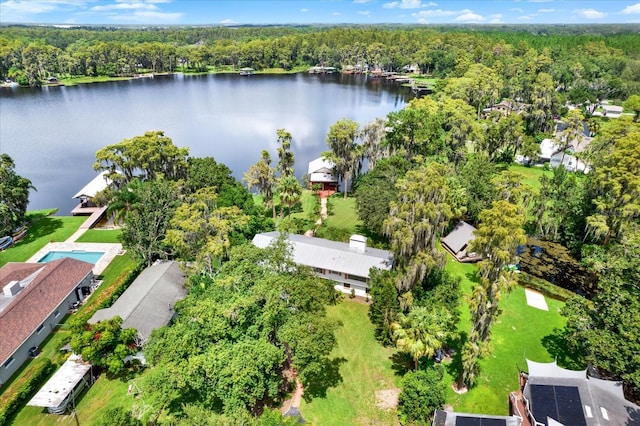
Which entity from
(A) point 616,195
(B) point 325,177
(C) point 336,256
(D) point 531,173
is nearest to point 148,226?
(C) point 336,256

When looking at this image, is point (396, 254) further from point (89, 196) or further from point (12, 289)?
point (89, 196)

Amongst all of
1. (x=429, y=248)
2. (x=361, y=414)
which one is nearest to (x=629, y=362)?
(x=429, y=248)

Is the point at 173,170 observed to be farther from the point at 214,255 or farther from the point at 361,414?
the point at 361,414

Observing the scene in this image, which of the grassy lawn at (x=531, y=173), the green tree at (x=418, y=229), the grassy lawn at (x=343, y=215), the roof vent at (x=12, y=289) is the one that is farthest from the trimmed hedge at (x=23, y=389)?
the grassy lawn at (x=531, y=173)

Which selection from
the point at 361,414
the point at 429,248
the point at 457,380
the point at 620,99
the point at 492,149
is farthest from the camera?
the point at 620,99

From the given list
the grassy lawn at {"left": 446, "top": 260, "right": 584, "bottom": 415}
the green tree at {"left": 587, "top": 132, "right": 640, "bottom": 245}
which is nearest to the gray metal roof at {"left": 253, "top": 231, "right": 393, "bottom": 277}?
the grassy lawn at {"left": 446, "top": 260, "right": 584, "bottom": 415}

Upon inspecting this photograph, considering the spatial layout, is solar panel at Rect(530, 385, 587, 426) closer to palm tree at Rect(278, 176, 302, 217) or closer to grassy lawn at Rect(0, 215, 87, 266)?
palm tree at Rect(278, 176, 302, 217)
